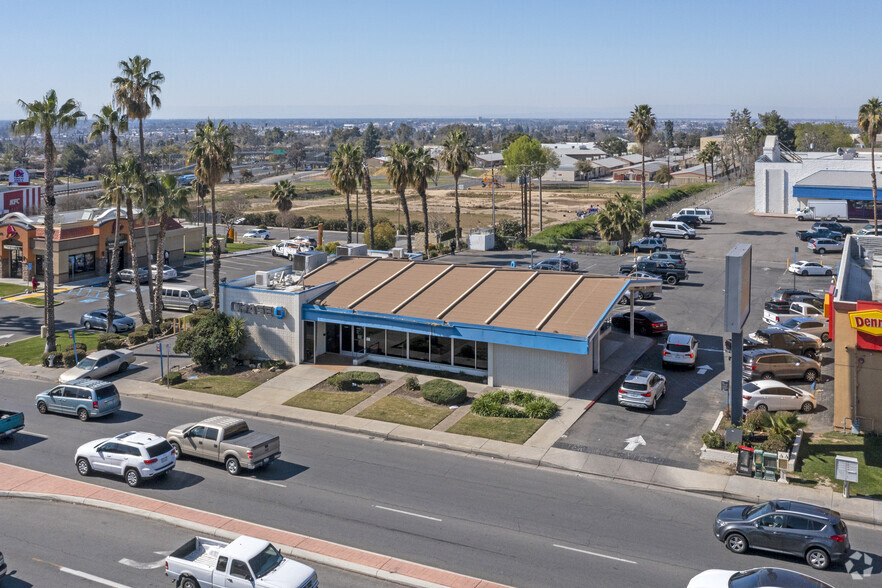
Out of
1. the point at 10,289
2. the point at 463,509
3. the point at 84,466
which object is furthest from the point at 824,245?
the point at 10,289

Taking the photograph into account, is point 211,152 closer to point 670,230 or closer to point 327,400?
point 327,400

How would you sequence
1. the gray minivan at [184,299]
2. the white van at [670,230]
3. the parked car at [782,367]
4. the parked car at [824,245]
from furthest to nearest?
the white van at [670,230] → the parked car at [824,245] → the gray minivan at [184,299] → the parked car at [782,367]

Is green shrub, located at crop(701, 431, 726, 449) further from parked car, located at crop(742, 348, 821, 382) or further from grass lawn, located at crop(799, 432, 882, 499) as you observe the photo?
parked car, located at crop(742, 348, 821, 382)

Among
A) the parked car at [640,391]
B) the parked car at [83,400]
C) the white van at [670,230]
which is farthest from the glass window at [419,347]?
the white van at [670,230]

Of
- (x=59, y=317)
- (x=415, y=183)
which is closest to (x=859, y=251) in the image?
(x=415, y=183)

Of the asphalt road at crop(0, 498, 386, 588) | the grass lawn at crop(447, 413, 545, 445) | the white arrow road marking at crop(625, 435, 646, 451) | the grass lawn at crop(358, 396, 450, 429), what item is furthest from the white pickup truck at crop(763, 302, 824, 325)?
the asphalt road at crop(0, 498, 386, 588)

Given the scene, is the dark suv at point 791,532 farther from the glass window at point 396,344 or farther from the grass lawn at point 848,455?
the glass window at point 396,344

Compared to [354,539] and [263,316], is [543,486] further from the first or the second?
[263,316]
